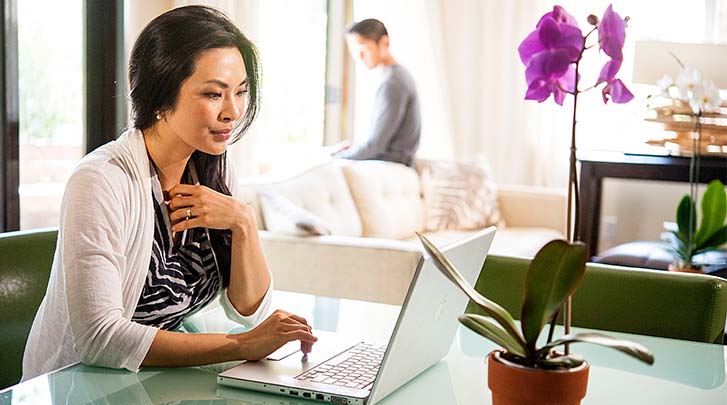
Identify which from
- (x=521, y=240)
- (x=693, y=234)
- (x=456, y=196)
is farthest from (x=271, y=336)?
(x=456, y=196)

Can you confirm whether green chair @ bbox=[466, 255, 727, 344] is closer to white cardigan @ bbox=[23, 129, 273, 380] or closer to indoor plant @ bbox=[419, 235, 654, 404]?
white cardigan @ bbox=[23, 129, 273, 380]

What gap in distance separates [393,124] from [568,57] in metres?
3.83

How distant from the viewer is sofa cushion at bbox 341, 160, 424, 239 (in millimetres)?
4102

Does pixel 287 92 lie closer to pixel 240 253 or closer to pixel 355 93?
pixel 355 93

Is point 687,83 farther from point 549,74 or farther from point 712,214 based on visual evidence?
point 549,74

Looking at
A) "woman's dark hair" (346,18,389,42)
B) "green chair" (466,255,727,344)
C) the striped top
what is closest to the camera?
the striped top

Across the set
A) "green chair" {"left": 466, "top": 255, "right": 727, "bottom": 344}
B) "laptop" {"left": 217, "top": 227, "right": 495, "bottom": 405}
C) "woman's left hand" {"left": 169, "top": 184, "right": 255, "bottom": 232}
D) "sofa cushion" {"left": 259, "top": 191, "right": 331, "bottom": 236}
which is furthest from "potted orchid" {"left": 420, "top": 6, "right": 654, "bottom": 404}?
"sofa cushion" {"left": 259, "top": 191, "right": 331, "bottom": 236}

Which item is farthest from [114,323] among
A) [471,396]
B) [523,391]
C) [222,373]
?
[523,391]

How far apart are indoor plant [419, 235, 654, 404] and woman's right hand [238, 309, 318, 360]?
0.41m

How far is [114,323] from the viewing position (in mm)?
1302

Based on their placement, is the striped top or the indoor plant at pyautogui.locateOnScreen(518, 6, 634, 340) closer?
the indoor plant at pyautogui.locateOnScreen(518, 6, 634, 340)

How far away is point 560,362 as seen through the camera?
0.95 m

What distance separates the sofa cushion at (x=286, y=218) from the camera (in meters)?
3.27

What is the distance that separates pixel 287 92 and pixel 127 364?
13.5 ft
